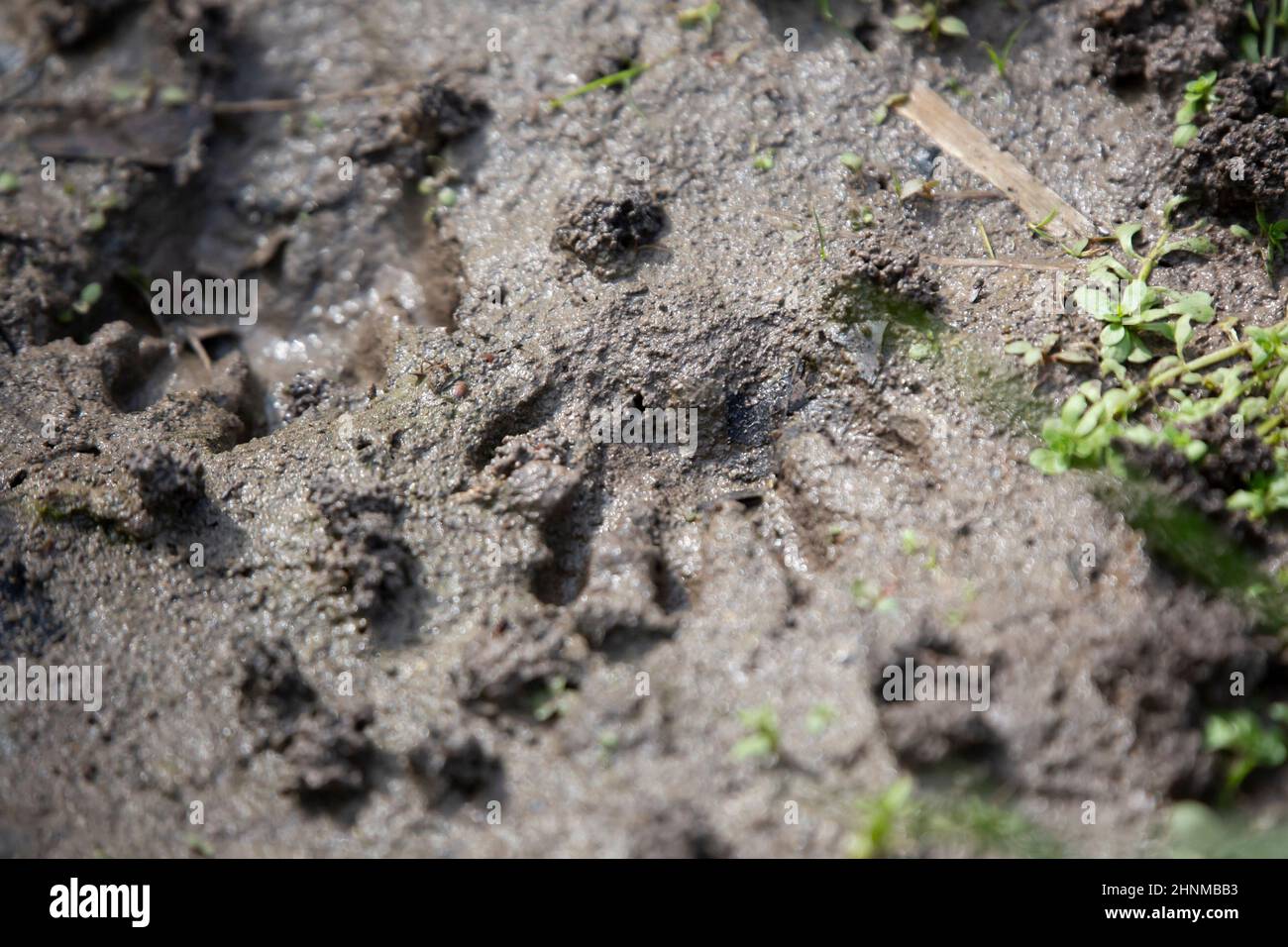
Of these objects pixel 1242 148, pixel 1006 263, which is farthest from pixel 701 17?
pixel 1242 148

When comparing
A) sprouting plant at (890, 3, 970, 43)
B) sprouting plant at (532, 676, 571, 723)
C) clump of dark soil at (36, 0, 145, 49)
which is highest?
clump of dark soil at (36, 0, 145, 49)

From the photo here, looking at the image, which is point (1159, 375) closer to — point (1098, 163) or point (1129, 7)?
point (1098, 163)

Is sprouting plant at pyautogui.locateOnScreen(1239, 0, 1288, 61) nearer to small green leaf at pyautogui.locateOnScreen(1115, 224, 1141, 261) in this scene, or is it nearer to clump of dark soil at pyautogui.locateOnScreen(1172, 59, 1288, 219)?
clump of dark soil at pyautogui.locateOnScreen(1172, 59, 1288, 219)

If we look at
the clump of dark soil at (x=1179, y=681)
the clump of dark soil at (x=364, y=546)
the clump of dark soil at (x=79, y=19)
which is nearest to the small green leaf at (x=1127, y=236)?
the clump of dark soil at (x=1179, y=681)

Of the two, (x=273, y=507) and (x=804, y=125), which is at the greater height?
(x=804, y=125)

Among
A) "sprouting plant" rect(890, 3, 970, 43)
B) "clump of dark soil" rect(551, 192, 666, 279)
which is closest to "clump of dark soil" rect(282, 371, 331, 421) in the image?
"clump of dark soil" rect(551, 192, 666, 279)
